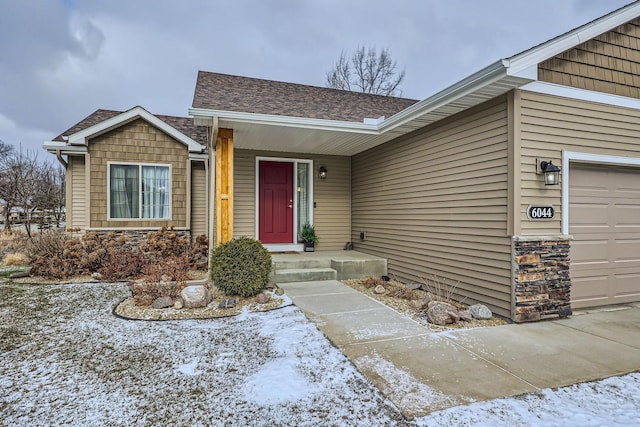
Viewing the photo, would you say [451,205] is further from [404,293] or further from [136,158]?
[136,158]

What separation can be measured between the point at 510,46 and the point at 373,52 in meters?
7.02

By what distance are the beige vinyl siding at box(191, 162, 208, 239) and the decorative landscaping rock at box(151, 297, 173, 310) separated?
3994mm

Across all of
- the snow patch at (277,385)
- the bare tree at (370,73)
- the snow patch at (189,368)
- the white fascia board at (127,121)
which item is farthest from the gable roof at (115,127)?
the bare tree at (370,73)

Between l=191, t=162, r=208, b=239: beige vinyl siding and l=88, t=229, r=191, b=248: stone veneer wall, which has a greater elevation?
l=191, t=162, r=208, b=239: beige vinyl siding

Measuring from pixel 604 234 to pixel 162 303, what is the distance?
586cm

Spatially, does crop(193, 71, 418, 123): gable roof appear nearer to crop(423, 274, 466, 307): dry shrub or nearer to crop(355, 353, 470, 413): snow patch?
crop(423, 274, 466, 307): dry shrub

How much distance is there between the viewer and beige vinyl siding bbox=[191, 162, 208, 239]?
8.33 m

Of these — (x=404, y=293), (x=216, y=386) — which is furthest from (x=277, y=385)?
(x=404, y=293)

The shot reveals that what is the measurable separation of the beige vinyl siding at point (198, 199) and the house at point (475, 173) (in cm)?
127

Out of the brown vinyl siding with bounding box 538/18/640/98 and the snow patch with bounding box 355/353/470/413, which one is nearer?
the snow patch with bounding box 355/353/470/413

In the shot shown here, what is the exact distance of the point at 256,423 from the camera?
6.48ft

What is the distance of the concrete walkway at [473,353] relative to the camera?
7.72 feet

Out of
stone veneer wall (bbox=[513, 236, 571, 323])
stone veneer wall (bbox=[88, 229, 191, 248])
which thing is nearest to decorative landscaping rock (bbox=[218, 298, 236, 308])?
stone veneer wall (bbox=[513, 236, 571, 323])

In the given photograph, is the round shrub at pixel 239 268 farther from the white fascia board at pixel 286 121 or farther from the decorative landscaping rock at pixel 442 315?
the decorative landscaping rock at pixel 442 315
